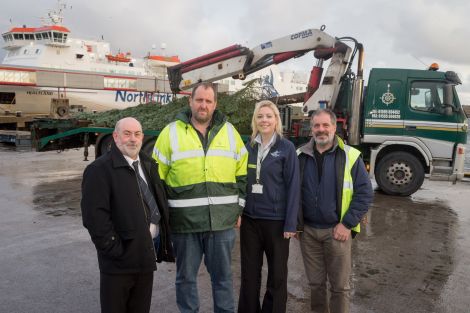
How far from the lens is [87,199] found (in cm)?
260

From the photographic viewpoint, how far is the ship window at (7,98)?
28.8m

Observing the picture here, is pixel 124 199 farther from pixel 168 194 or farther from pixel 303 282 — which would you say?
pixel 303 282

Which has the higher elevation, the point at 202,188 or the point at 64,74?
the point at 64,74

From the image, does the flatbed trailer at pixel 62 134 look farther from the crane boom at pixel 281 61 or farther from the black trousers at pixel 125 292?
the black trousers at pixel 125 292

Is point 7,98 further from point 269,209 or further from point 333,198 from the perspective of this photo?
point 333,198

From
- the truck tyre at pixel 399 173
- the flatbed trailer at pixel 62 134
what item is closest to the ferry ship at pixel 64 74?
the flatbed trailer at pixel 62 134

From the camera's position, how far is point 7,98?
94.9 ft

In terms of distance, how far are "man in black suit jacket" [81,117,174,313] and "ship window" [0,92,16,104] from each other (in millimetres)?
30084

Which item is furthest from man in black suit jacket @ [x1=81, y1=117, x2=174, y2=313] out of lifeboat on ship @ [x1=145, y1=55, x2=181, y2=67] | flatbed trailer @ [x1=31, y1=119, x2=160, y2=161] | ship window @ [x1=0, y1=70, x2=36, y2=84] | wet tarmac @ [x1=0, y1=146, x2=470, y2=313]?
lifeboat on ship @ [x1=145, y1=55, x2=181, y2=67]

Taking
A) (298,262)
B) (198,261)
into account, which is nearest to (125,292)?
Answer: (198,261)

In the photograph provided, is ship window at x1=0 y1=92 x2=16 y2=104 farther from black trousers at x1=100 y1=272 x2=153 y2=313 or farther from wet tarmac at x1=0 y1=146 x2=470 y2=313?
black trousers at x1=100 y1=272 x2=153 y2=313

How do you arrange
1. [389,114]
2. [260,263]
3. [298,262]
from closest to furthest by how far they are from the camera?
[260,263]
[298,262]
[389,114]

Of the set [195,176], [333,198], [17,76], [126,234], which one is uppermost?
[17,76]

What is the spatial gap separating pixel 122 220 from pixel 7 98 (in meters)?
30.5
